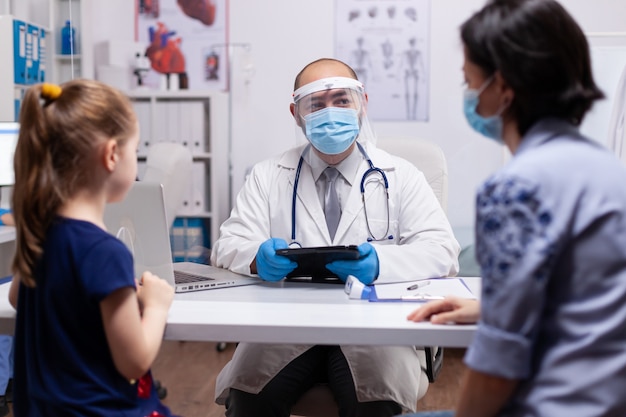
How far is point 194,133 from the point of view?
4.12m

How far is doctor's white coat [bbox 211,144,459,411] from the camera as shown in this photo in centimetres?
173

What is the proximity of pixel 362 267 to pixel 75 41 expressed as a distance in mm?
3207

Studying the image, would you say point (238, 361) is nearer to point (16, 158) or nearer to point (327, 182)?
point (327, 182)

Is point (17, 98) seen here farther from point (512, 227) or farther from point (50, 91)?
point (512, 227)

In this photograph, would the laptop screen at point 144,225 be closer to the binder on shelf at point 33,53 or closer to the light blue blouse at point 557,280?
the light blue blouse at point 557,280

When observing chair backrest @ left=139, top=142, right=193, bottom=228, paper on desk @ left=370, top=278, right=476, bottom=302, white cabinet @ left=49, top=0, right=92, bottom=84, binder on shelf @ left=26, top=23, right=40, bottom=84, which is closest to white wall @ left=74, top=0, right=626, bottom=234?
white cabinet @ left=49, top=0, right=92, bottom=84

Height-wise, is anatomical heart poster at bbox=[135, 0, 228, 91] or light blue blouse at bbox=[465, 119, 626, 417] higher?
anatomical heart poster at bbox=[135, 0, 228, 91]

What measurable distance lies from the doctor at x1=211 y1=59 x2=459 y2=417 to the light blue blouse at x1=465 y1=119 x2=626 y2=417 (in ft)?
2.61

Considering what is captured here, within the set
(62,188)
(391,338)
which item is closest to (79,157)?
(62,188)

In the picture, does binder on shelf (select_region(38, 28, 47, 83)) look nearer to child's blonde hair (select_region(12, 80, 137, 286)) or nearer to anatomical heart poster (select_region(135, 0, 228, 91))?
anatomical heart poster (select_region(135, 0, 228, 91))

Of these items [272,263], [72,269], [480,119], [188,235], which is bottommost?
[188,235]

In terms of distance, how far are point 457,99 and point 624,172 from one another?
3.46 m

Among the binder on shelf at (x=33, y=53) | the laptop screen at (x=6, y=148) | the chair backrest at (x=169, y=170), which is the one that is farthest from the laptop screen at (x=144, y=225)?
the binder on shelf at (x=33, y=53)

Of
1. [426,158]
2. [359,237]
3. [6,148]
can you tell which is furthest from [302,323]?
[6,148]
